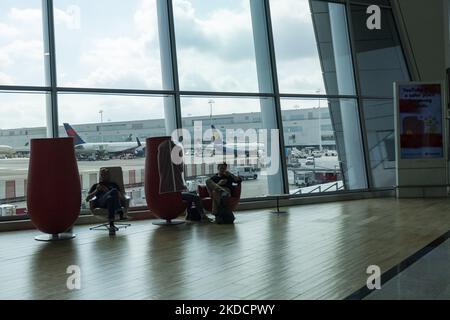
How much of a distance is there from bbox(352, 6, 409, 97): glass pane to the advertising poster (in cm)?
98

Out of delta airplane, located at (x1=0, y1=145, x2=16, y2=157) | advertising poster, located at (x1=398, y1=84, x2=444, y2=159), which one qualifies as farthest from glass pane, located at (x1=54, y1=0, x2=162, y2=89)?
advertising poster, located at (x1=398, y1=84, x2=444, y2=159)

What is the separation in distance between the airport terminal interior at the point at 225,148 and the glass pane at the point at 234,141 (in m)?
0.03

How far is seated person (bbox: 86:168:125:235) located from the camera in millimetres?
6543

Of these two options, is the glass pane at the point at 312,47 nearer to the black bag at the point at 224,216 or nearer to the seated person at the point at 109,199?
the black bag at the point at 224,216

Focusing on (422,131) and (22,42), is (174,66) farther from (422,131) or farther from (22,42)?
(422,131)

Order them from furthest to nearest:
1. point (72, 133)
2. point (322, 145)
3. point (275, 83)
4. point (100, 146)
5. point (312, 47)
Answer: point (322, 145) → point (312, 47) → point (275, 83) → point (100, 146) → point (72, 133)

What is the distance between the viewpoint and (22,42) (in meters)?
7.39

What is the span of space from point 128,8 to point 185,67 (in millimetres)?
1321

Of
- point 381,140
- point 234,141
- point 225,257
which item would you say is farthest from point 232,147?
point 225,257

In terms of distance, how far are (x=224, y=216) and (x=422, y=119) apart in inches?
193

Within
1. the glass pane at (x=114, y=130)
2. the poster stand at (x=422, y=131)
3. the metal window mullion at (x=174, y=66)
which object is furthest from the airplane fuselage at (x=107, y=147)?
the poster stand at (x=422, y=131)

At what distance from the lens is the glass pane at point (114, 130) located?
7.83 metres

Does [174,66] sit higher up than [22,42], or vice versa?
[22,42]
